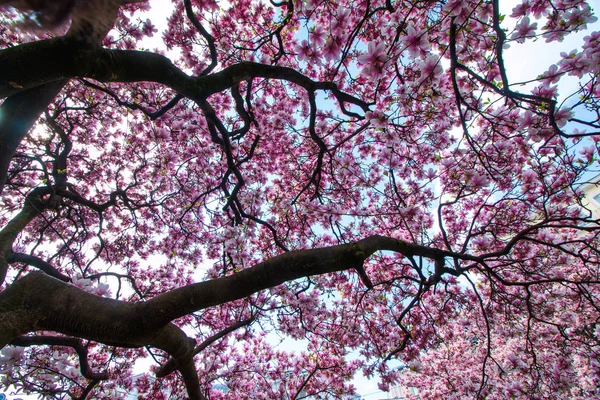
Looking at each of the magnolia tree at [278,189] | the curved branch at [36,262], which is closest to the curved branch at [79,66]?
the magnolia tree at [278,189]

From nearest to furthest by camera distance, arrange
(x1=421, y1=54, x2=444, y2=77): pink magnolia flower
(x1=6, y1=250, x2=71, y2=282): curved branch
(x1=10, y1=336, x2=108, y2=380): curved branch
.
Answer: (x1=10, y1=336, x2=108, y2=380): curved branch → (x1=421, y1=54, x2=444, y2=77): pink magnolia flower → (x1=6, y1=250, x2=71, y2=282): curved branch

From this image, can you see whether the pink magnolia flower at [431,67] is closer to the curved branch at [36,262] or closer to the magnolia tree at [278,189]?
the magnolia tree at [278,189]

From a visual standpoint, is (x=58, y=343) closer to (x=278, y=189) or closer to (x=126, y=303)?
(x=126, y=303)

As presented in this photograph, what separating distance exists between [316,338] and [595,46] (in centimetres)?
697

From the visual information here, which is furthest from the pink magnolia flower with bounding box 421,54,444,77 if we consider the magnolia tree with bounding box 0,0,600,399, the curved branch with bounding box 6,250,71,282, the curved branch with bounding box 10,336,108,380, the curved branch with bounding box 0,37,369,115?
the curved branch with bounding box 6,250,71,282

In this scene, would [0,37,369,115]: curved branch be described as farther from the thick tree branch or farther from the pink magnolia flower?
the pink magnolia flower

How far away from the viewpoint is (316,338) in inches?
266

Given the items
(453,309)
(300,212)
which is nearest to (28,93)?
(300,212)

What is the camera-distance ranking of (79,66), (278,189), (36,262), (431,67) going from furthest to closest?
(278,189)
(36,262)
(431,67)
(79,66)

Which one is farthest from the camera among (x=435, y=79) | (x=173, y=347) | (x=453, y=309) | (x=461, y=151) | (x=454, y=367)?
(x=454, y=367)

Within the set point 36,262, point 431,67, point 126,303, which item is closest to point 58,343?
point 36,262

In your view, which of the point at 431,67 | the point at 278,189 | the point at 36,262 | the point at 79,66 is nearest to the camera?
the point at 79,66

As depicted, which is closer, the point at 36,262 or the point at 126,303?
the point at 126,303

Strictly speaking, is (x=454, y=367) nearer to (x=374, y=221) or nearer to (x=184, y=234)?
(x=374, y=221)
